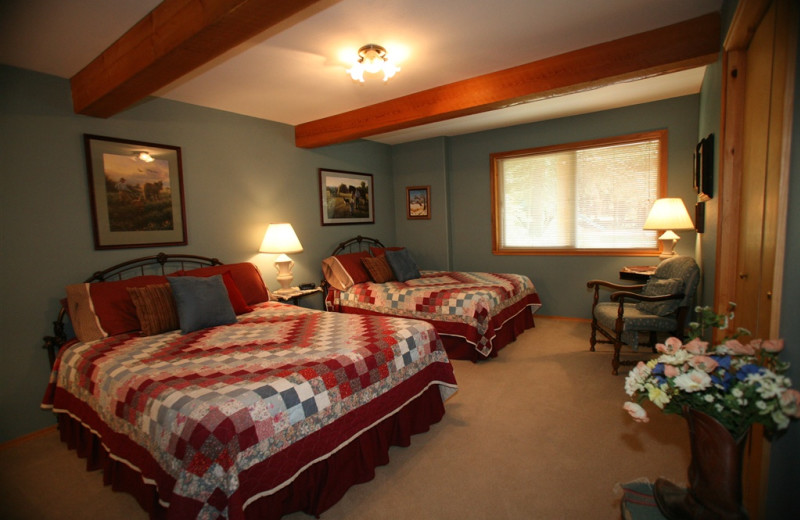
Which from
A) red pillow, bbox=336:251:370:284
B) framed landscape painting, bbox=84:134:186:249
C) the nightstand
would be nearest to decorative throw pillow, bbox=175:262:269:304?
the nightstand

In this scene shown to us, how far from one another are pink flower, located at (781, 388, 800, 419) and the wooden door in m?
0.50

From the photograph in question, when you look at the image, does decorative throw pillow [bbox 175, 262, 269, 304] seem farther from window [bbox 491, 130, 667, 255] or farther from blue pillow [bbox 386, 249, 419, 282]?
window [bbox 491, 130, 667, 255]

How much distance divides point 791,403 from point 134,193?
3.96m

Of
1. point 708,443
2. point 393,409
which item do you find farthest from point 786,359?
point 393,409

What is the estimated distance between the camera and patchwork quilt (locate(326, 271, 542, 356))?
357 cm

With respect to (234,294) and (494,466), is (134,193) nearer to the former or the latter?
(234,294)

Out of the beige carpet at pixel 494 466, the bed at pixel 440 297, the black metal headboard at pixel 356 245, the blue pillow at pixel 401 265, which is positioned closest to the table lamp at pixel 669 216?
the bed at pixel 440 297

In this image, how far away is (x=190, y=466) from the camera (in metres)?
1.38

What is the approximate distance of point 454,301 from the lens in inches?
146

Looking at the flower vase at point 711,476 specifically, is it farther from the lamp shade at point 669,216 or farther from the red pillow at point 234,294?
the lamp shade at point 669,216

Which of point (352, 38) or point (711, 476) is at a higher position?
point (352, 38)

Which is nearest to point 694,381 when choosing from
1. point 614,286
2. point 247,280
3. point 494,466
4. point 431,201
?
point 494,466

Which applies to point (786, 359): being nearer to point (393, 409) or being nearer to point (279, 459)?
point (393, 409)

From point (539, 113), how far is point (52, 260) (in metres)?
4.89
